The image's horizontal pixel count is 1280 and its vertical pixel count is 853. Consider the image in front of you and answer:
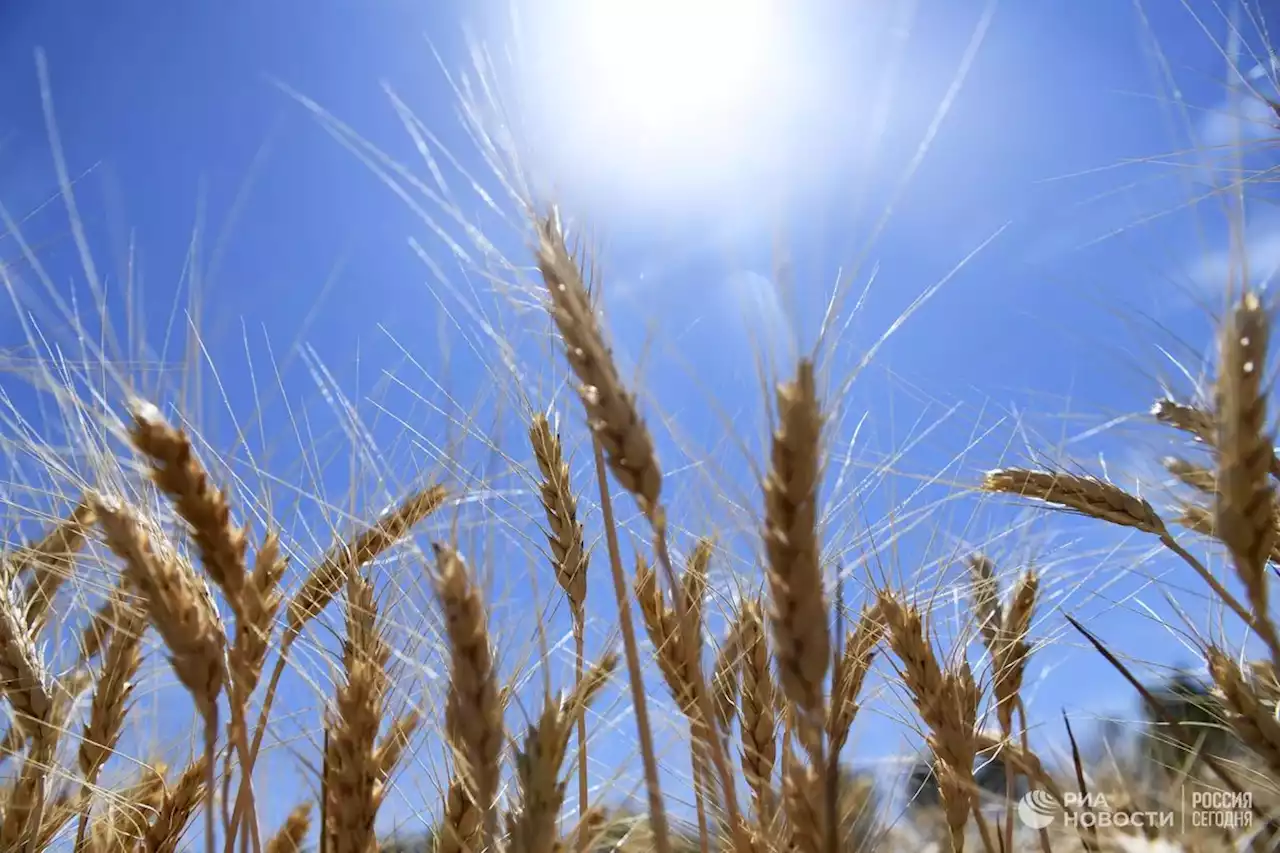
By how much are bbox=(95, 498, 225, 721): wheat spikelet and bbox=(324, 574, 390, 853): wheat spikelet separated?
0.79 feet

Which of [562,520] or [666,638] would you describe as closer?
[666,638]

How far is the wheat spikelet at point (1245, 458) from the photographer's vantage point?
1.43 meters

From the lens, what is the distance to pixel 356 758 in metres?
1.54

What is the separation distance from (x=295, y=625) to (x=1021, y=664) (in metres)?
2.09

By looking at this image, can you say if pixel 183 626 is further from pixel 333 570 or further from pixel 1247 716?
pixel 1247 716

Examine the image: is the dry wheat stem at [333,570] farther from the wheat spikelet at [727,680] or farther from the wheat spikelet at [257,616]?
the wheat spikelet at [727,680]

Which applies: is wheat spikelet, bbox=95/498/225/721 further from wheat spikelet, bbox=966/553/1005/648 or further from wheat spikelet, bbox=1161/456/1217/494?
wheat spikelet, bbox=1161/456/1217/494

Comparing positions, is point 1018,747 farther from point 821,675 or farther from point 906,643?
point 821,675

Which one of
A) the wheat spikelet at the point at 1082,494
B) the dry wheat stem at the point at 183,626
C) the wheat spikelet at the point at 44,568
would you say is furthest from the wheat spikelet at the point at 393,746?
the wheat spikelet at the point at 1082,494

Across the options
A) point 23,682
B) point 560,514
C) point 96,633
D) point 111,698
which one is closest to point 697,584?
point 560,514

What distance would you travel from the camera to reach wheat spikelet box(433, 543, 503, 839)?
131 centimetres

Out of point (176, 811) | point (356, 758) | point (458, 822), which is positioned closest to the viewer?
point (356, 758)

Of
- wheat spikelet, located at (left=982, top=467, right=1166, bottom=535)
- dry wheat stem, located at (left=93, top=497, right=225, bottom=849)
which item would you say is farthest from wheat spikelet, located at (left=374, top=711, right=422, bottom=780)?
wheat spikelet, located at (left=982, top=467, right=1166, bottom=535)

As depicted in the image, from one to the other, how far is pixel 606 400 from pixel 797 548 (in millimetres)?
418
